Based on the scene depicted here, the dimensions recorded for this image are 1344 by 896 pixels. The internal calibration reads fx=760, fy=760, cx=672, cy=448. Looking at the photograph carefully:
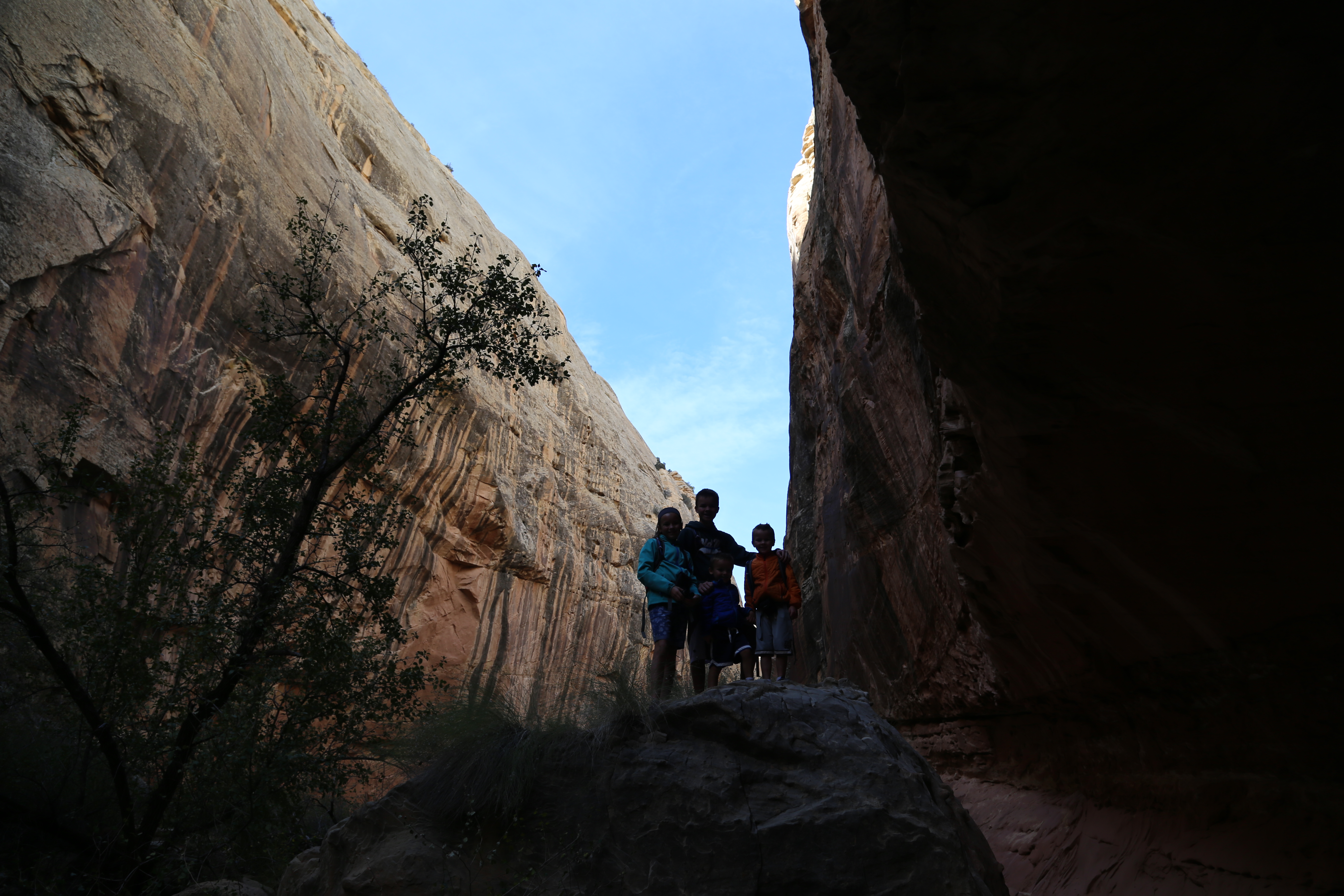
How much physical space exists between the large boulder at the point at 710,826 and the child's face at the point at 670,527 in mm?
2081

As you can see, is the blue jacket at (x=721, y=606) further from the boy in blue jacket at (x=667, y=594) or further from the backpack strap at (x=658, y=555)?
the backpack strap at (x=658, y=555)

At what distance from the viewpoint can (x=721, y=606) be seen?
22.9ft

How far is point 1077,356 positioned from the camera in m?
3.39

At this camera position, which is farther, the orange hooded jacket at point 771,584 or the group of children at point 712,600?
the orange hooded jacket at point 771,584

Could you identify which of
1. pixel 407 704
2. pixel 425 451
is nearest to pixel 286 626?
pixel 407 704

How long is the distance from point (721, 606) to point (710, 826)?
2685mm

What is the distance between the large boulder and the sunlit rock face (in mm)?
1238

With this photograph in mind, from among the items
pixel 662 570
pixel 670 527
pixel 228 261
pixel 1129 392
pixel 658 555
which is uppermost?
pixel 228 261

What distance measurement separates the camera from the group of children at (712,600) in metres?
6.79

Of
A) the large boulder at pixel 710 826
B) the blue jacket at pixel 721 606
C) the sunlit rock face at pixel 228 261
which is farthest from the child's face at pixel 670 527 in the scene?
the large boulder at pixel 710 826

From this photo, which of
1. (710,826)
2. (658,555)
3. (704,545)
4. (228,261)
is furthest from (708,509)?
(228,261)

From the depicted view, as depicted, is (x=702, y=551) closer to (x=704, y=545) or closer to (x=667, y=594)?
(x=704, y=545)

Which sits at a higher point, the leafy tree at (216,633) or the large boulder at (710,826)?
the leafy tree at (216,633)

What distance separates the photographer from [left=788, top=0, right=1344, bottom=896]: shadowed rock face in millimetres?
2611
